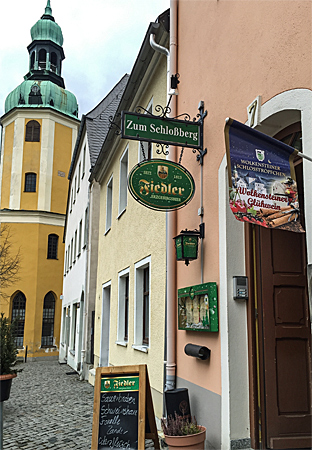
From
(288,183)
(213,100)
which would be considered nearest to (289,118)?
(288,183)

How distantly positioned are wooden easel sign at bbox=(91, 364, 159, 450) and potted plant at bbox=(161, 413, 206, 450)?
0.30 metres

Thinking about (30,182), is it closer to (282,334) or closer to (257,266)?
(257,266)

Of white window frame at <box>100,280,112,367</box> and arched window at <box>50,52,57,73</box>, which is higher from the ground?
arched window at <box>50,52,57,73</box>

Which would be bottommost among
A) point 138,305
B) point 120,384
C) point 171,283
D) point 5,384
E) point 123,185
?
point 5,384

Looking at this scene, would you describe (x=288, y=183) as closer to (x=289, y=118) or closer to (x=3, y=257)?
(x=289, y=118)

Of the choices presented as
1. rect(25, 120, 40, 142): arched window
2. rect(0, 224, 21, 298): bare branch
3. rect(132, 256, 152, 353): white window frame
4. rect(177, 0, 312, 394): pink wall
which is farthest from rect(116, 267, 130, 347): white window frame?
rect(25, 120, 40, 142): arched window

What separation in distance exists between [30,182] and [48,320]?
9629 millimetres

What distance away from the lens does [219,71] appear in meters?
5.35

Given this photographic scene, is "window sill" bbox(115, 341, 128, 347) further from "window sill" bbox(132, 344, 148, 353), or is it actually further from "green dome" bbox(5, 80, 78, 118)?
"green dome" bbox(5, 80, 78, 118)

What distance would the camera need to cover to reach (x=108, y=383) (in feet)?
16.5

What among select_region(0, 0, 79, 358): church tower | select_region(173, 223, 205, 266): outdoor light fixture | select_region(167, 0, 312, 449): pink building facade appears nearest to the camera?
select_region(167, 0, 312, 449): pink building facade

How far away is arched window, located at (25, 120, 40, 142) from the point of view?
107ft

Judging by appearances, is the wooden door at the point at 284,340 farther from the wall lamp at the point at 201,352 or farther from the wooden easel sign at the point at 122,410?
the wooden easel sign at the point at 122,410

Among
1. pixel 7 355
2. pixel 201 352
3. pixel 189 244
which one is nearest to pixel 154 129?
pixel 189 244
